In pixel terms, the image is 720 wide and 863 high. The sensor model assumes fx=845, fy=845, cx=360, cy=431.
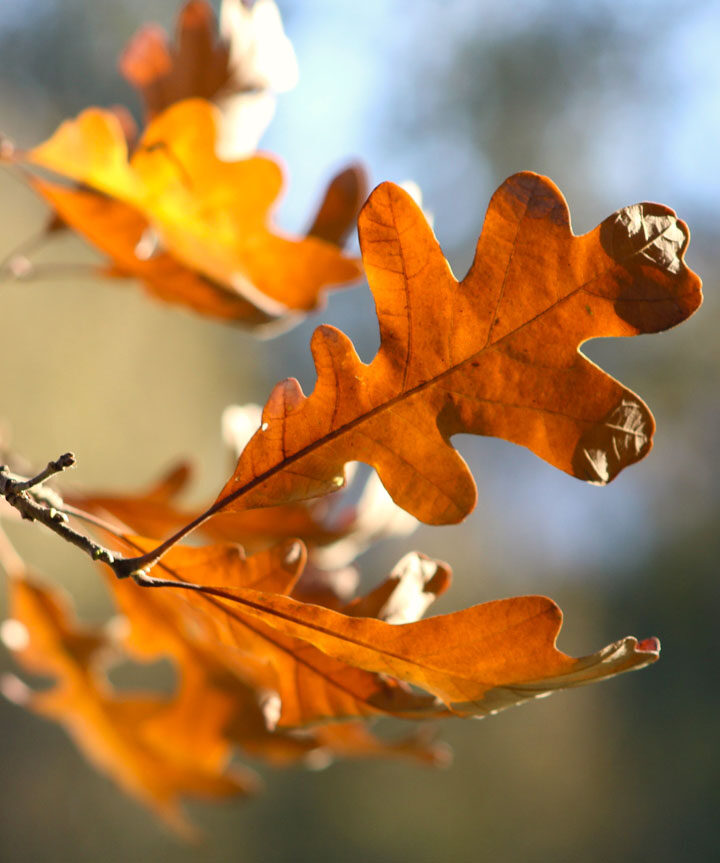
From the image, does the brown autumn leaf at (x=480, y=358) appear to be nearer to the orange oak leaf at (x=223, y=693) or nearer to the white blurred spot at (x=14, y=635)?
the orange oak leaf at (x=223, y=693)

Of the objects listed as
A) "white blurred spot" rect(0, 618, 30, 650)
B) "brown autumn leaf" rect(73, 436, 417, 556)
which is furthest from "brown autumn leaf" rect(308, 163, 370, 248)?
"white blurred spot" rect(0, 618, 30, 650)

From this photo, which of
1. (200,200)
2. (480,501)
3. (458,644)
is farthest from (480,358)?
(480,501)

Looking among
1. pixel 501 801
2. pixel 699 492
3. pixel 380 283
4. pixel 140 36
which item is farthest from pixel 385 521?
pixel 699 492

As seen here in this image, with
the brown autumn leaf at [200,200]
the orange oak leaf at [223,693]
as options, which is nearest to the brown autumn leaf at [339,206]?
the brown autumn leaf at [200,200]

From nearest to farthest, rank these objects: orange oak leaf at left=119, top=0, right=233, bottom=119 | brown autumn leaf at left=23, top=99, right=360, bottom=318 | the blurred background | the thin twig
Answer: the thin twig → brown autumn leaf at left=23, top=99, right=360, bottom=318 → orange oak leaf at left=119, top=0, right=233, bottom=119 → the blurred background

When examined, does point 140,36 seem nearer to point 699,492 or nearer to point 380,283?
point 380,283

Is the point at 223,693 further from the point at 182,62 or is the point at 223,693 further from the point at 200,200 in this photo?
the point at 182,62

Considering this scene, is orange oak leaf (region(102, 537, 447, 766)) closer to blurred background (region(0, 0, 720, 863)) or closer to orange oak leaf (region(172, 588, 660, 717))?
A: orange oak leaf (region(172, 588, 660, 717))
